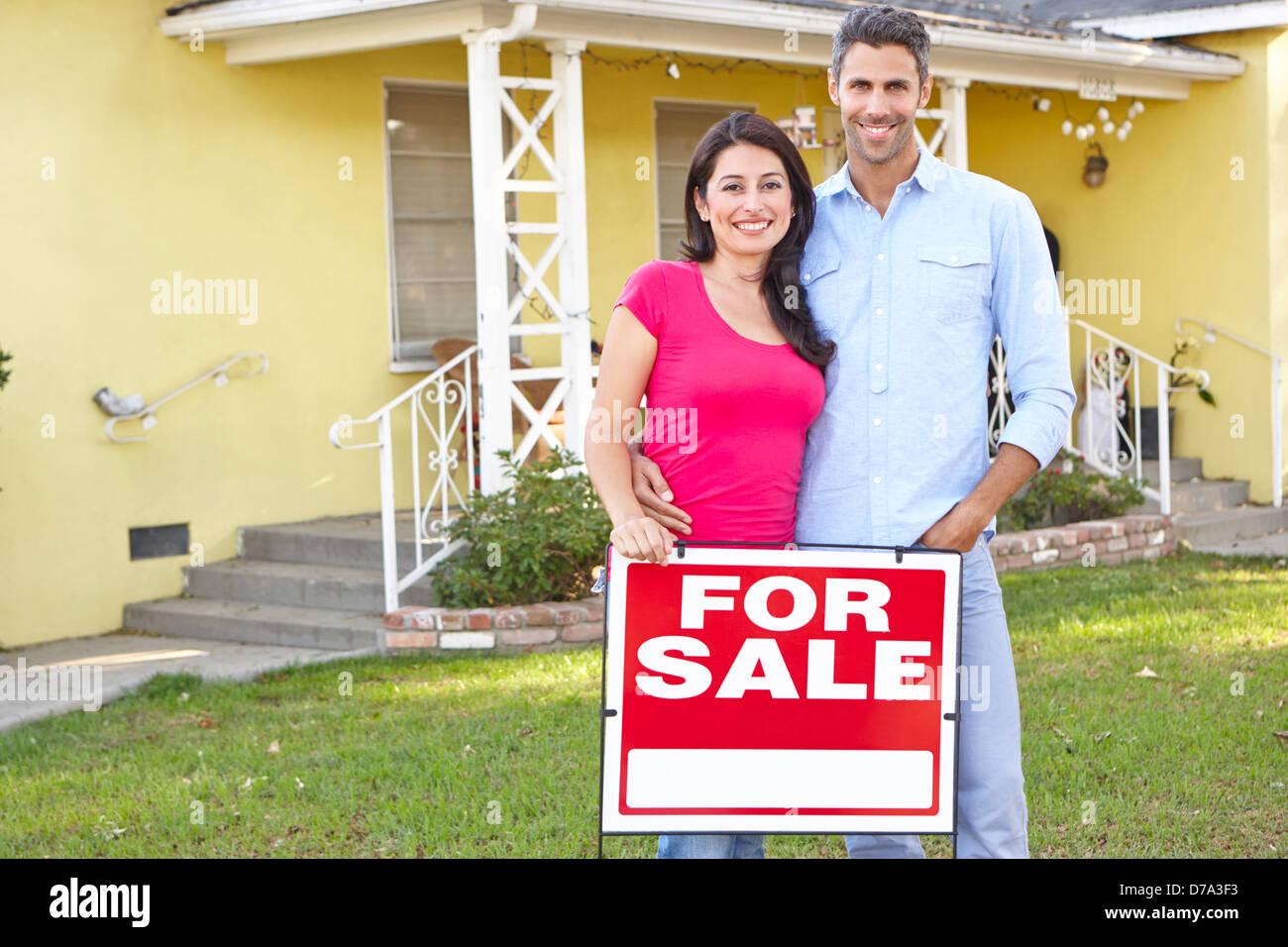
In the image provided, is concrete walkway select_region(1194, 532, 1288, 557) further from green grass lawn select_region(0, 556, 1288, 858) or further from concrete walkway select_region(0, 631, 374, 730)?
concrete walkway select_region(0, 631, 374, 730)

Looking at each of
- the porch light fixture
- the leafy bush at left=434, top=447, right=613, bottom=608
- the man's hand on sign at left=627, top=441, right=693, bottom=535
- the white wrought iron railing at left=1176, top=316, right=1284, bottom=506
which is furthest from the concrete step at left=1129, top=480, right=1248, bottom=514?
the man's hand on sign at left=627, top=441, right=693, bottom=535

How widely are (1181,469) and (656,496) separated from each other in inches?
346

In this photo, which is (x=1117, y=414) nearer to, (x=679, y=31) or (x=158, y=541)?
(x=679, y=31)

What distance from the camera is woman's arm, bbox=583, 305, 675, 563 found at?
282 cm

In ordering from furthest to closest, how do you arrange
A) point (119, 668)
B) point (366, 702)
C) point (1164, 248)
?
point (1164, 248)
point (119, 668)
point (366, 702)

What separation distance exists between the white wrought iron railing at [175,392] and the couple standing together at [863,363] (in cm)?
585

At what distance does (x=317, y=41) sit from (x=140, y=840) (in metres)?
4.96

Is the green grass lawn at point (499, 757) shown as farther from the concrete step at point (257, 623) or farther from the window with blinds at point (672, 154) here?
the window with blinds at point (672, 154)

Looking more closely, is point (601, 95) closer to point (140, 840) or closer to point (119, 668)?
point (119, 668)

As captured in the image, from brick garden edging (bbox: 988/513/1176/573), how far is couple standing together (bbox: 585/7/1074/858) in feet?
18.6

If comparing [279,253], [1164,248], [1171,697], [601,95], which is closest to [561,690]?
[1171,697]

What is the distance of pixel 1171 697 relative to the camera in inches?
223

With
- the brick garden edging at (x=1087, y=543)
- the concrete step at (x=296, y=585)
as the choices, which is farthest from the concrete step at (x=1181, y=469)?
the concrete step at (x=296, y=585)

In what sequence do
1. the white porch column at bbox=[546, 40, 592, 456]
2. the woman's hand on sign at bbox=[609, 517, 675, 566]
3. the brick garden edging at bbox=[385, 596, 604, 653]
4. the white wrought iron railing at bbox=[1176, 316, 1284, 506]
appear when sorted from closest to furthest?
the woman's hand on sign at bbox=[609, 517, 675, 566] → the brick garden edging at bbox=[385, 596, 604, 653] → the white porch column at bbox=[546, 40, 592, 456] → the white wrought iron railing at bbox=[1176, 316, 1284, 506]
